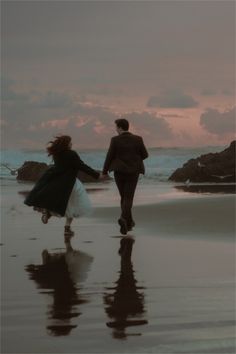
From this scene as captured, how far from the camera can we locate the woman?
32.0 ft

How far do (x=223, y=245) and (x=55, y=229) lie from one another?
309cm

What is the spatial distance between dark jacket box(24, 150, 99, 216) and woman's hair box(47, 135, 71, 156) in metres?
0.06

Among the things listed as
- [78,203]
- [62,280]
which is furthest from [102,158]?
[62,280]

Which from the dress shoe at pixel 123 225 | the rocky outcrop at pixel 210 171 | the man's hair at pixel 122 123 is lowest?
the dress shoe at pixel 123 225

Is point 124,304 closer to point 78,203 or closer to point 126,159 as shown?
A: point 126,159

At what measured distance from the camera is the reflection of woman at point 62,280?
4512 mm

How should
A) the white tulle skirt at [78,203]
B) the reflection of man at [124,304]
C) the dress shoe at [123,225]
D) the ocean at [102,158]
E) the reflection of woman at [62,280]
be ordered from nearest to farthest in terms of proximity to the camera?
the reflection of man at [124,304] → the reflection of woman at [62,280] → the dress shoe at [123,225] → the white tulle skirt at [78,203] → the ocean at [102,158]

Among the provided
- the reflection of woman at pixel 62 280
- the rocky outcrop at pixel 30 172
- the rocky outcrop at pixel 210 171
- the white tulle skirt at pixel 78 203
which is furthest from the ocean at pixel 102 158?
the reflection of woman at pixel 62 280

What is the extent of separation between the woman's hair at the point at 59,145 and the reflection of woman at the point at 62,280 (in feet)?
5.94

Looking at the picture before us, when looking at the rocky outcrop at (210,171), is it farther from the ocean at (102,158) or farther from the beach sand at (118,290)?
the beach sand at (118,290)

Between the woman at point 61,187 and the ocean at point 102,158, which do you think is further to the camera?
the ocean at point 102,158

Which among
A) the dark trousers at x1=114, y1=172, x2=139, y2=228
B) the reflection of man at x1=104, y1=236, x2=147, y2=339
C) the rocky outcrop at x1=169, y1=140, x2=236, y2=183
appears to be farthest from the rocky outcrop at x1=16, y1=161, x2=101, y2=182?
the reflection of man at x1=104, y1=236, x2=147, y2=339

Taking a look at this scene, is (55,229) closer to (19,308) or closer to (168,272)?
(168,272)

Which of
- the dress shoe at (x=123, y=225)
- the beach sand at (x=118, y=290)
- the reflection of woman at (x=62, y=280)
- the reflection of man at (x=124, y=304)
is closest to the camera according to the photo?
the beach sand at (x=118, y=290)
